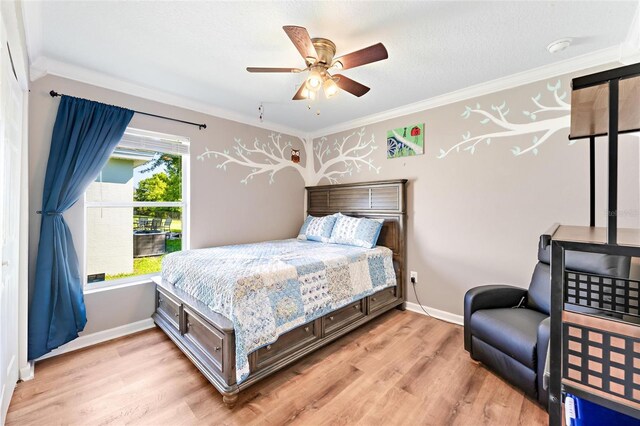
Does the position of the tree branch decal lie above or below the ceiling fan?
below

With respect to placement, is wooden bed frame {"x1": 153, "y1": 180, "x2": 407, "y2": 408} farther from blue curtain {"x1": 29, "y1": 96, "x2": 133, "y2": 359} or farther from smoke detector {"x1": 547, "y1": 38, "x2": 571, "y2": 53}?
smoke detector {"x1": 547, "y1": 38, "x2": 571, "y2": 53}

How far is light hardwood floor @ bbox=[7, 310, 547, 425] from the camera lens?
1.65m

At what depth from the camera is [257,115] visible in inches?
141

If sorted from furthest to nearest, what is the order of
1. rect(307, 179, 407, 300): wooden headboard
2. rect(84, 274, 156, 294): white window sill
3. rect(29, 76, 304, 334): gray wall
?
rect(307, 179, 407, 300): wooden headboard
rect(84, 274, 156, 294): white window sill
rect(29, 76, 304, 334): gray wall

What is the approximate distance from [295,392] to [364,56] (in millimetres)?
2307

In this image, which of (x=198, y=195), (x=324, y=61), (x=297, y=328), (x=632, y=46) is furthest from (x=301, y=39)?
(x=632, y=46)

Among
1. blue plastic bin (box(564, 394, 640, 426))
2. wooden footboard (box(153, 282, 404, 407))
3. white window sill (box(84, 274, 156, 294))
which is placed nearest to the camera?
blue plastic bin (box(564, 394, 640, 426))

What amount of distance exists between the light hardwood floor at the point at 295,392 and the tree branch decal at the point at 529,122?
6.52ft

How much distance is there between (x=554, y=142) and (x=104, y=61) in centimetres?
394

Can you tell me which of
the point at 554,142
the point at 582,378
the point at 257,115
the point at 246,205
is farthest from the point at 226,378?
the point at 554,142

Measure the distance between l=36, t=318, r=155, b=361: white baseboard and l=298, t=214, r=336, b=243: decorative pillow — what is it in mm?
2046

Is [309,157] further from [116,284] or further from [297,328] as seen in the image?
[116,284]

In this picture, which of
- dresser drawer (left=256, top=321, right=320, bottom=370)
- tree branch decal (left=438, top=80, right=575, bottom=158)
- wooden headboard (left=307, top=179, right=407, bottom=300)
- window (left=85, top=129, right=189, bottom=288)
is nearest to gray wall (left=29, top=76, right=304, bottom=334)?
window (left=85, top=129, right=189, bottom=288)

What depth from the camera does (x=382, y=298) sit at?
3.09 m
